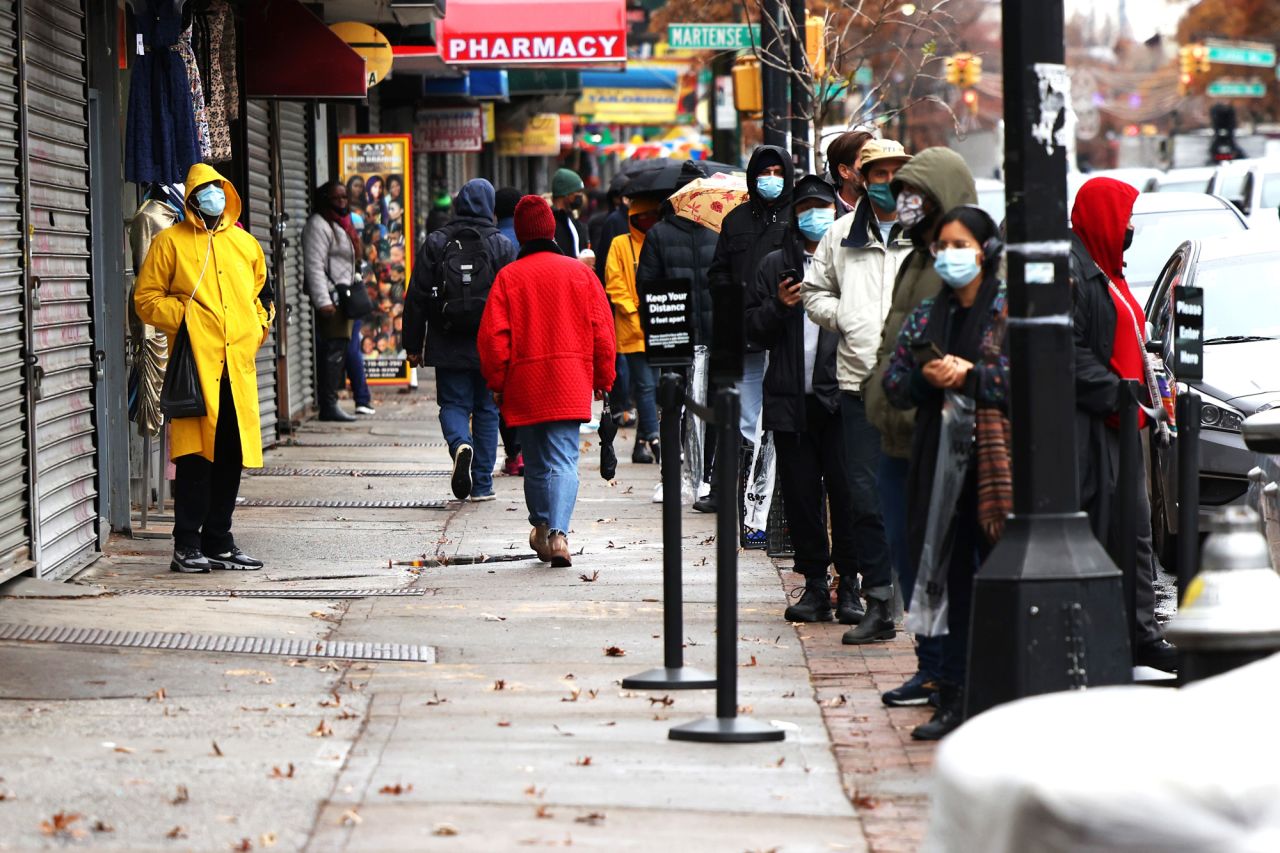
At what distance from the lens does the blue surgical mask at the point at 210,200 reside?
9.84 metres

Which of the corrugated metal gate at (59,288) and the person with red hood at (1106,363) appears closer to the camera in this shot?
the person with red hood at (1106,363)

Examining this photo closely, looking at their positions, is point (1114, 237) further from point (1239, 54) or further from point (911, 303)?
point (1239, 54)

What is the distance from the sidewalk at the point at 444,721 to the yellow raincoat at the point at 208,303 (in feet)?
2.54

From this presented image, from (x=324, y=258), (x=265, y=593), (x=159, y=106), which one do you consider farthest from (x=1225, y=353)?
(x=324, y=258)

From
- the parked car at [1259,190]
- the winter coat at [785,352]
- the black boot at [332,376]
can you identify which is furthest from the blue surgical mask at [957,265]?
the parked car at [1259,190]

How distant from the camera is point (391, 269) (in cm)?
2050

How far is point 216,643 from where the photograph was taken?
8.18 metres

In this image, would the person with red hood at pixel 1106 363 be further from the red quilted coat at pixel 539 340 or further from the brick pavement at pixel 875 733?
the red quilted coat at pixel 539 340

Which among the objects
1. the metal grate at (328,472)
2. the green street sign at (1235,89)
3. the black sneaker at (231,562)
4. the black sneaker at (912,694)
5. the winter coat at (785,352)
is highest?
the green street sign at (1235,89)

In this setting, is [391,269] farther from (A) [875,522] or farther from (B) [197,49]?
(A) [875,522]

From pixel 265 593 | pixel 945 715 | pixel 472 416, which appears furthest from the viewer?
pixel 472 416

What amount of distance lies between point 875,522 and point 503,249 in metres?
5.09

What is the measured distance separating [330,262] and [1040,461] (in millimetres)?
12471

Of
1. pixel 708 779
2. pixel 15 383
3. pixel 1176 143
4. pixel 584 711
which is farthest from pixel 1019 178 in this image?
pixel 1176 143
